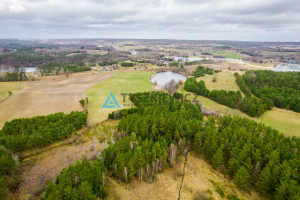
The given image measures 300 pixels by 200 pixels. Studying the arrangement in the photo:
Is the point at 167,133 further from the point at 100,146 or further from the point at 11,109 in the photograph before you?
the point at 11,109

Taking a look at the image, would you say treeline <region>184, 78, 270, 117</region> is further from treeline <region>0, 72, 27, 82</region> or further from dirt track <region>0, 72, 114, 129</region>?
treeline <region>0, 72, 27, 82</region>

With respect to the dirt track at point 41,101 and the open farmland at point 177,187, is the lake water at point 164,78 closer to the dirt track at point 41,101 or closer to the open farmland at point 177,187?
the dirt track at point 41,101

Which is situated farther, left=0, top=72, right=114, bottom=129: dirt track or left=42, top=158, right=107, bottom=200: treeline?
left=0, top=72, right=114, bottom=129: dirt track

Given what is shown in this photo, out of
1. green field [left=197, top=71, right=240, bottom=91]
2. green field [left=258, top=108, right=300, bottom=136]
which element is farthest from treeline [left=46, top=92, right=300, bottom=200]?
green field [left=197, top=71, right=240, bottom=91]

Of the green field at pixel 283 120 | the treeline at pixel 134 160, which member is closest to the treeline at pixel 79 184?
the treeline at pixel 134 160

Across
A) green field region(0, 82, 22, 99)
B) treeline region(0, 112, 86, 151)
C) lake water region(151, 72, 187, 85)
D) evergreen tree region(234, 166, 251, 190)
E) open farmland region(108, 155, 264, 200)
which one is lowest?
open farmland region(108, 155, 264, 200)
